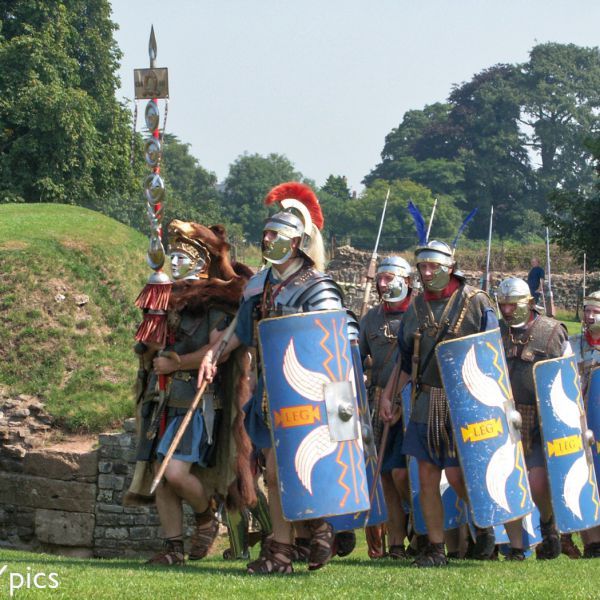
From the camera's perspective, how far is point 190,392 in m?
8.92

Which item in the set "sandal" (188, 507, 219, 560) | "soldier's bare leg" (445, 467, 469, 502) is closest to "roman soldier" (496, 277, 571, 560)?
"soldier's bare leg" (445, 467, 469, 502)

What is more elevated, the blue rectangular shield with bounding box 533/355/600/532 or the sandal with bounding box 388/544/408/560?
the blue rectangular shield with bounding box 533/355/600/532

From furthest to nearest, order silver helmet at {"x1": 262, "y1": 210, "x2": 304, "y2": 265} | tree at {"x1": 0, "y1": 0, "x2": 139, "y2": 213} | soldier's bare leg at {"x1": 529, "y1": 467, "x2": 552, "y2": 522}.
Result: tree at {"x1": 0, "y1": 0, "x2": 139, "y2": 213}, soldier's bare leg at {"x1": 529, "y1": 467, "x2": 552, "y2": 522}, silver helmet at {"x1": 262, "y1": 210, "x2": 304, "y2": 265}

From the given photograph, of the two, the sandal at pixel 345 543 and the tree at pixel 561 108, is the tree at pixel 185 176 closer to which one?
the tree at pixel 561 108

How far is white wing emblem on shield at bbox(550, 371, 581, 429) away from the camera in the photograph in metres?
9.35

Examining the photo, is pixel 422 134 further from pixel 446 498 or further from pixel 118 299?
pixel 446 498

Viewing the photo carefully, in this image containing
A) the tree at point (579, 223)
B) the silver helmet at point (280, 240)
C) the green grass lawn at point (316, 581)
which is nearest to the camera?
the green grass lawn at point (316, 581)

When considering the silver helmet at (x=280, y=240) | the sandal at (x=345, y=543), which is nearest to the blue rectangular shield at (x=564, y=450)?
the sandal at (x=345, y=543)

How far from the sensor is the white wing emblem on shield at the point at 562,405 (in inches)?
368

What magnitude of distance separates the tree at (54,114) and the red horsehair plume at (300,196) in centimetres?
2422

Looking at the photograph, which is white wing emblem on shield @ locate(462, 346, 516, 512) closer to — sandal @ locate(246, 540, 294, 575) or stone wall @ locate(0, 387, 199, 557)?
sandal @ locate(246, 540, 294, 575)

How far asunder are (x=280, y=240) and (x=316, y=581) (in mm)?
1889

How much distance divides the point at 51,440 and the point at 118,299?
128 inches

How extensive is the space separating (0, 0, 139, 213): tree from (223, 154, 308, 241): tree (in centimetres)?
3765
